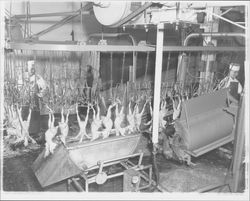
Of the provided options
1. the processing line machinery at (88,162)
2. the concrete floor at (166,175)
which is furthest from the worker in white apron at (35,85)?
the processing line machinery at (88,162)

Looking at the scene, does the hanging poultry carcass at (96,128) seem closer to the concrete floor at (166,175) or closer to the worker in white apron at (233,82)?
the concrete floor at (166,175)

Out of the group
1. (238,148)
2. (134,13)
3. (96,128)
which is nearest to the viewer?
(238,148)

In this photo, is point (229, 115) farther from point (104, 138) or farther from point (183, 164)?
point (104, 138)

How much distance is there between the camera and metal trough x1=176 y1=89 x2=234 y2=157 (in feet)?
9.08

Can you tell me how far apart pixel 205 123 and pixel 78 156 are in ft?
4.56

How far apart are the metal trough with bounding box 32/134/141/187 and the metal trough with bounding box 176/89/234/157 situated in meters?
0.55

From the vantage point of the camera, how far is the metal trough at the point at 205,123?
2.77m

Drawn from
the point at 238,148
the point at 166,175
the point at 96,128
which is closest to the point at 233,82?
the point at 166,175

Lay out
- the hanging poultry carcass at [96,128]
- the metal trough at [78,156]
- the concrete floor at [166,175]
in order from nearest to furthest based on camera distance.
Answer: the metal trough at [78,156]
the hanging poultry carcass at [96,128]
the concrete floor at [166,175]

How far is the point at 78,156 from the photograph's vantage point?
254cm

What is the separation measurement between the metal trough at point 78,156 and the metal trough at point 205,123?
0.55 meters

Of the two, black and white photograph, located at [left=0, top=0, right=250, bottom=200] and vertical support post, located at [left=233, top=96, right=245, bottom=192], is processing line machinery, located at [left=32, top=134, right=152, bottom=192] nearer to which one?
black and white photograph, located at [left=0, top=0, right=250, bottom=200]

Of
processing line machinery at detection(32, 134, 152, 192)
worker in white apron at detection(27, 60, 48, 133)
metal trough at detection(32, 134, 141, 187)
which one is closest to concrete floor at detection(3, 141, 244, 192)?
processing line machinery at detection(32, 134, 152, 192)

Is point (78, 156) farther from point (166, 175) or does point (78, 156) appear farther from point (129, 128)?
point (166, 175)
